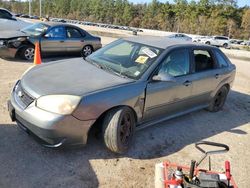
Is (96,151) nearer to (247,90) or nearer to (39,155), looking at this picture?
(39,155)

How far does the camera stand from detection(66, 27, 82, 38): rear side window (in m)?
10.9

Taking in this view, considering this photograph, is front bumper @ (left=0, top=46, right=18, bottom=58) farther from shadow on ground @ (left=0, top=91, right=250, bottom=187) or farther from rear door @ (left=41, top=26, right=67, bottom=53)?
shadow on ground @ (left=0, top=91, right=250, bottom=187)

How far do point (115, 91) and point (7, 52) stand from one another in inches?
255

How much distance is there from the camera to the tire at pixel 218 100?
21.4 feet

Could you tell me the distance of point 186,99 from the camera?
539 cm

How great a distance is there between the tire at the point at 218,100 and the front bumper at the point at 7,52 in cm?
621

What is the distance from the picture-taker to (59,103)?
3.69m

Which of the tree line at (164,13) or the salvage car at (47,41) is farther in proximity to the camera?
the tree line at (164,13)

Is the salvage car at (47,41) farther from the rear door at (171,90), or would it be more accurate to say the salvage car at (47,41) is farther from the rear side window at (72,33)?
the rear door at (171,90)

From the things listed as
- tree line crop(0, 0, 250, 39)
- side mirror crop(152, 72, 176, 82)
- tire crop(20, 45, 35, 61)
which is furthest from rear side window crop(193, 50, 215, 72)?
tree line crop(0, 0, 250, 39)

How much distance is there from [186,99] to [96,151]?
2000 millimetres

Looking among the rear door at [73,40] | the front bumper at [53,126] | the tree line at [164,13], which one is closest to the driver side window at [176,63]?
the front bumper at [53,126]

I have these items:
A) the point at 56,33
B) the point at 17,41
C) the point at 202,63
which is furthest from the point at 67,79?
the point at 56,33

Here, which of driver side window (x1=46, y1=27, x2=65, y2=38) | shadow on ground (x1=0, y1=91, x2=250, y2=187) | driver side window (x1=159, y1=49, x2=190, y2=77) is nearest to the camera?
shadow on ground (x1=0, y1=91, x2=250, y2=187)
